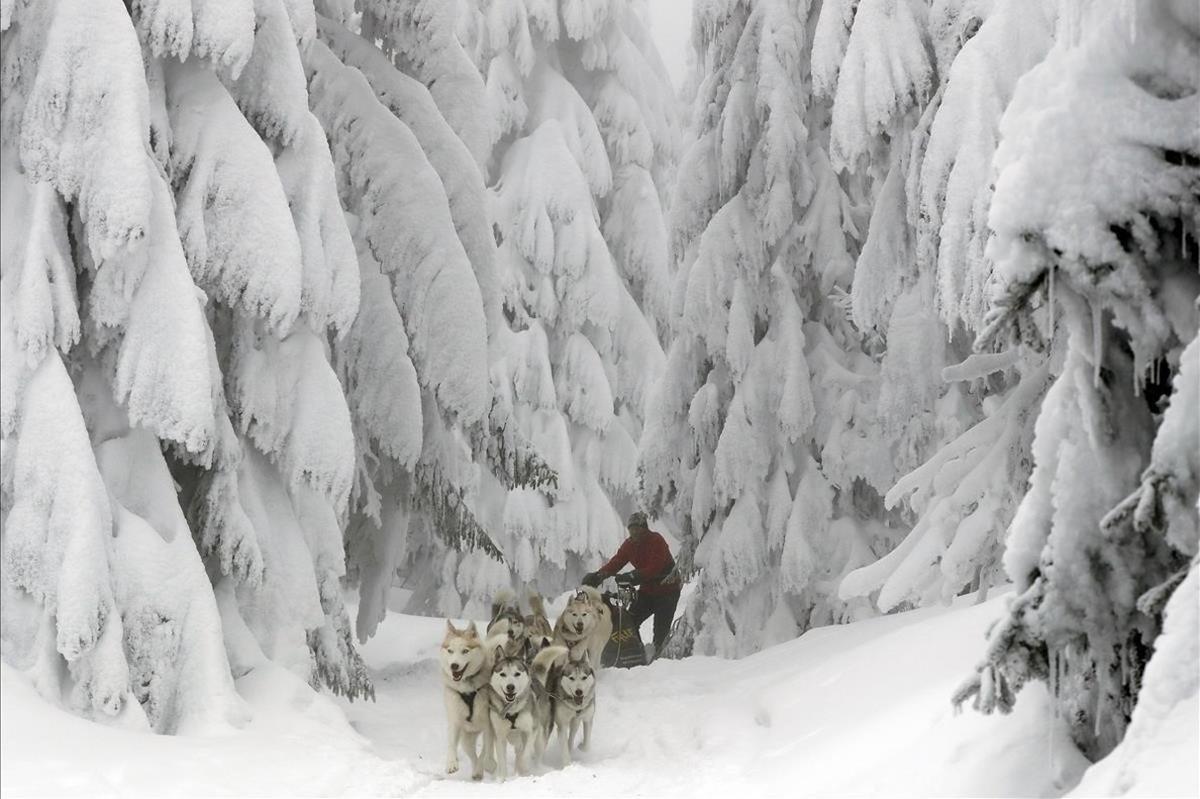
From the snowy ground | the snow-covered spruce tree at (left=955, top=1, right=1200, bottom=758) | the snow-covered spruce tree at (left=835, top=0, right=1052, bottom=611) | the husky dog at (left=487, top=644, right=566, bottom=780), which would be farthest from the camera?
the husky dog at (left=487, top=644, right=566, bottom=780)

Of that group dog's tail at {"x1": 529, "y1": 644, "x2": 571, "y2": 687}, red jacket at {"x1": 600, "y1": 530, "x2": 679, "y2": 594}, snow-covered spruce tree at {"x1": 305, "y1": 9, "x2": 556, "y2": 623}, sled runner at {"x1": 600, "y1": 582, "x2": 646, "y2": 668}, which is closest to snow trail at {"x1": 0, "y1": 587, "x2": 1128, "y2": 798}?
dog's tail at {"x1": 529, "y1": 644, "x2": 571, "y2": 687}

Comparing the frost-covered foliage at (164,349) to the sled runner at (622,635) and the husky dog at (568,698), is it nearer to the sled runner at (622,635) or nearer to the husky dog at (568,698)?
the husky dog at (568,698)

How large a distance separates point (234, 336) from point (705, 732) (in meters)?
4.33

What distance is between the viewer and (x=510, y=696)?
8.22 m

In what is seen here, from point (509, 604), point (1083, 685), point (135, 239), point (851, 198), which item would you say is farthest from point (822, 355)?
point (1083, 685)

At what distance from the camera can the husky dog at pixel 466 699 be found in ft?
27.5

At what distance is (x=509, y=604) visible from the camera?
1097 centimetres

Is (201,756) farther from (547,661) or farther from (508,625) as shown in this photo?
(508,625)

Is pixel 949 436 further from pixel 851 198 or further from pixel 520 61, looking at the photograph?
pixel 520 61

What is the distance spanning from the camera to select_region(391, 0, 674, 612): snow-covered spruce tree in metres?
18.7

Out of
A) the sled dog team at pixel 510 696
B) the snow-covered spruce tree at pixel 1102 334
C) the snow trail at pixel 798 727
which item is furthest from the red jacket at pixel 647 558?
the snow-covered spruce tree at pixel 1102 334

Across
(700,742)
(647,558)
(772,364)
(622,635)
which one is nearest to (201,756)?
(700,742)

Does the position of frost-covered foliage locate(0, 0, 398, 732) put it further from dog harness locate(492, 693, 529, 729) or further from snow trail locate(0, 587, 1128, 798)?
dog harness locate(492, 693, 529, 729)

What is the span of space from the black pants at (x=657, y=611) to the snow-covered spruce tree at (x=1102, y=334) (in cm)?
968
